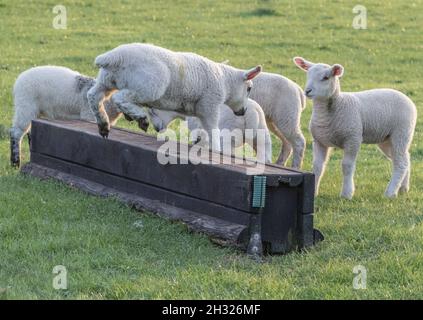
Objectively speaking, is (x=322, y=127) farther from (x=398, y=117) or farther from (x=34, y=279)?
(x=34, y=279)

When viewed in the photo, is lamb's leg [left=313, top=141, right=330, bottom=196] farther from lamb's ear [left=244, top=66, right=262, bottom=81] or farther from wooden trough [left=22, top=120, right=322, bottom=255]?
wooden trough [left=22, top=120, right=322, bottom=255]

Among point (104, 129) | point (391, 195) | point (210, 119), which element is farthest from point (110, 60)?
point (391, 195)

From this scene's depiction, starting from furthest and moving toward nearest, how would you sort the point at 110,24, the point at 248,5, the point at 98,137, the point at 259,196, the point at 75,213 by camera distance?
the point at 248,5 < the point at 110,24 < the point at 98,137 < the point at 75,213 < the point at 259,196

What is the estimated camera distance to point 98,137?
8.75 meters

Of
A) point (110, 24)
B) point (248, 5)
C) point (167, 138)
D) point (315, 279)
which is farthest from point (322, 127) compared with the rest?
point (248, 5)

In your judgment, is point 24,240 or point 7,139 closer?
point 24,240

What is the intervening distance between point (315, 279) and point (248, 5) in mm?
18151

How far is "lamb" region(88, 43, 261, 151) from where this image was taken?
7.76 m

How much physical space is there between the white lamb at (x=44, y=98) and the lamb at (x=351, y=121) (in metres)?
2.39

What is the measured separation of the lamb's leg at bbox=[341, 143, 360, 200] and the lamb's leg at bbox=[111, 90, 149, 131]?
98.9 inches
